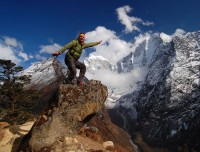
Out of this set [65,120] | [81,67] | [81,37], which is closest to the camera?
[65,120]

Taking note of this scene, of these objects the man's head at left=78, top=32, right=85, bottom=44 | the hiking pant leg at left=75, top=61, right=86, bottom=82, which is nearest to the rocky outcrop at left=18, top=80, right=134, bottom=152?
the hiking pant leg at left=75, top=61, right=86, bottom=82

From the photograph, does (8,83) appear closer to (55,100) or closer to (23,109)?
(23,109)

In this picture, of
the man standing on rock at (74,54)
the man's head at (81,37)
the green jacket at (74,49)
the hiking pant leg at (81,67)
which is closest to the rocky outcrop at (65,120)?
the hiking pant leg at (81,67)

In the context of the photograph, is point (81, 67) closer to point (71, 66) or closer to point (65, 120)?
point (71, 66)

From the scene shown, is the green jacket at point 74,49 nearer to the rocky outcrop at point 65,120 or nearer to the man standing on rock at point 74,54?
the man standing on rock at point 74,54

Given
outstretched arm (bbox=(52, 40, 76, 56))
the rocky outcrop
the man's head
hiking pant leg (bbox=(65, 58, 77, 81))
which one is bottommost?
the rocky outcrop

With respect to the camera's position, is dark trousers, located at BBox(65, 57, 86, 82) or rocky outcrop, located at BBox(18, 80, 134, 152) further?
dark trousers, located at BBox(65, 57, 86, 82)

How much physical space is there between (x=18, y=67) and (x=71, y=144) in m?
33.3

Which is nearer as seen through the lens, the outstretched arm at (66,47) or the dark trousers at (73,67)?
the outstretched arm at (66,47)

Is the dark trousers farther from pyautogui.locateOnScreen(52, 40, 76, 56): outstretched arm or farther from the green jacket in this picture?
pyautogui.locateOnScreen(52, 40, 76, 56): outstretched arm

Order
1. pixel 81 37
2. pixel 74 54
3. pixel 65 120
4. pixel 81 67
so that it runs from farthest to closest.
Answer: pixel 81 67
pixel 74 54
pixel 81 37
pixel 65 120

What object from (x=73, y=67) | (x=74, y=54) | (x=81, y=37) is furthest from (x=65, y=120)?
(x=81, y=37)

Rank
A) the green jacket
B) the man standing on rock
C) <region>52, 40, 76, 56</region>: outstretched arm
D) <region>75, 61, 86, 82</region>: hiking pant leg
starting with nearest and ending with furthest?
<region>52, 40, 76, 56</region>: outstretched arm
the green jacket
the man standing on rock
<region>75, 61, 86, 82</region>: hiking pant leg

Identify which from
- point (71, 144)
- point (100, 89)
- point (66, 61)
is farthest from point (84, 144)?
point (66, 61)
